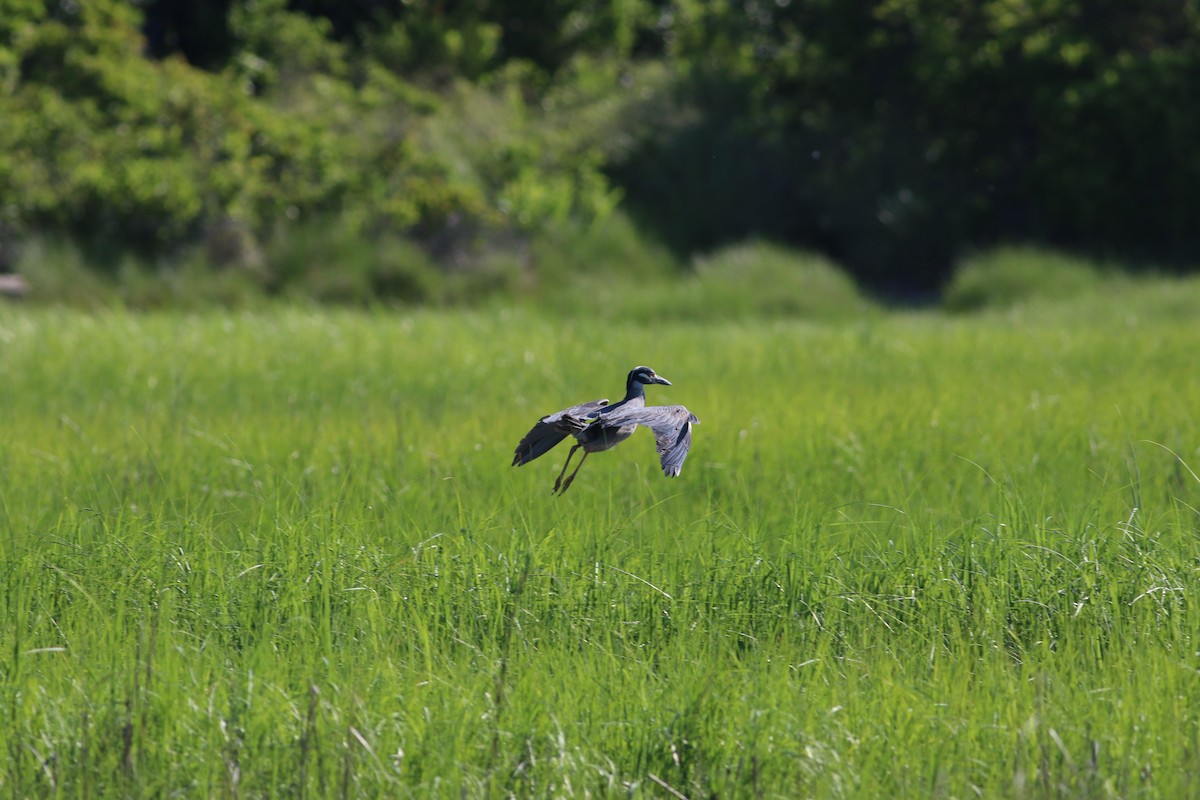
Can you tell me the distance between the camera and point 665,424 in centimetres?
290

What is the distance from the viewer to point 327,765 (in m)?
3.04

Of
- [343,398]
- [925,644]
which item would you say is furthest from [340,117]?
[925,644]

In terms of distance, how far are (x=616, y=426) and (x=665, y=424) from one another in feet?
0.38

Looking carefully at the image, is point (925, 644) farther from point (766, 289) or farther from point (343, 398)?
point (766, 289)

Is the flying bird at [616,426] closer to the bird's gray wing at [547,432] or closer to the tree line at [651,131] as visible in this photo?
the bird's gray wing at [547,432]

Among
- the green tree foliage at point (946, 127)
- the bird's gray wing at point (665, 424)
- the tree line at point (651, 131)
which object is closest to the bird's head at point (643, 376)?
the bird's gray wing at point (665, 424)

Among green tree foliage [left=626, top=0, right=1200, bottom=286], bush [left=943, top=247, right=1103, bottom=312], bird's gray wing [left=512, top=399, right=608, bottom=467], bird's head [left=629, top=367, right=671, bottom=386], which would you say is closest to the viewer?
bird's gray wing [left=512, top=399, right=608, bottom=467]

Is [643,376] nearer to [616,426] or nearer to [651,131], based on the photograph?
[616,426]

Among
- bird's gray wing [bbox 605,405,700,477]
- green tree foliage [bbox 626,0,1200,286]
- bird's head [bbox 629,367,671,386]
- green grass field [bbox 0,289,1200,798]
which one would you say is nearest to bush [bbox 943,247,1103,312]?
green tree foliage [bbox 626,0,1200,286]

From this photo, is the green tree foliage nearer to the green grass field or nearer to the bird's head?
the green grass field

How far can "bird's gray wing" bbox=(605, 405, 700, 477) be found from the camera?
2820 mm

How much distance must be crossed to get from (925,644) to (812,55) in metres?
14.5

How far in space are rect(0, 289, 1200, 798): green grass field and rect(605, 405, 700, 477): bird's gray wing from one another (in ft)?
2.16

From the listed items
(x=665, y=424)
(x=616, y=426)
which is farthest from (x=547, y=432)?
(x=665, y=424)
